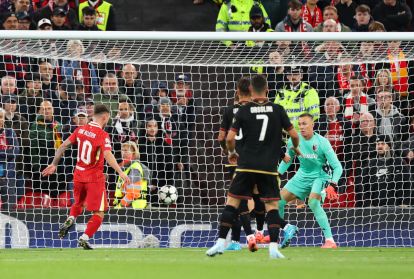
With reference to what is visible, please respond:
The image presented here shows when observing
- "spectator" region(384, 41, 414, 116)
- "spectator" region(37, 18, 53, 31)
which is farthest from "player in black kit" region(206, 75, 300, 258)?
"spectator" region(37, 18, 53, 31)

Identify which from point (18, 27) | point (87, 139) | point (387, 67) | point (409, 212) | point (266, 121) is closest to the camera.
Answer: point (266, 121)

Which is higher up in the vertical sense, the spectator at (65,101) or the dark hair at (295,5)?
the dark hair at (295,5)

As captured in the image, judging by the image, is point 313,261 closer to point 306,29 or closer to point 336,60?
point 336,60

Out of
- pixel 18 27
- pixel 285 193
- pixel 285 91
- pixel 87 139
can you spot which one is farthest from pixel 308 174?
pixel 18 27

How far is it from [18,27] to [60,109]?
240 centimetres

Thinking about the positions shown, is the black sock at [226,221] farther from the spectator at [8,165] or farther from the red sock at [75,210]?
the spectator at [8,165]

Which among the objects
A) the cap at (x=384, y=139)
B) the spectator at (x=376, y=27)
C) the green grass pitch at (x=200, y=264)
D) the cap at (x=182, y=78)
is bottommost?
the green grass pitch at (x=200, y=264)

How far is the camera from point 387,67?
16.2 meters

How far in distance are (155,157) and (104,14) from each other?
354 centimetres

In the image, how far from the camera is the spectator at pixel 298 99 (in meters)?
15.7

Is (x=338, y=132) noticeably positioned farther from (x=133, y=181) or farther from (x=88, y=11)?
(x=88, y=11)

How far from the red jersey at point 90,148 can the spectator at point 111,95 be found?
1.75 meters

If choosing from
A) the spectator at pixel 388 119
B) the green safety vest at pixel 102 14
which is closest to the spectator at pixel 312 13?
the spectator at pixel 388 119

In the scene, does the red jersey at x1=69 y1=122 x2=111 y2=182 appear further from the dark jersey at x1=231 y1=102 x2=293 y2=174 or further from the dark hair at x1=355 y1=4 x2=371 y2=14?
the dark hair at x1=355 y1=4 x2=371 y2=14
